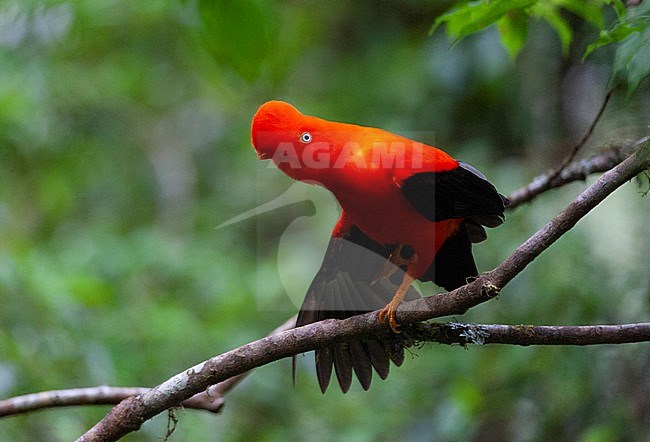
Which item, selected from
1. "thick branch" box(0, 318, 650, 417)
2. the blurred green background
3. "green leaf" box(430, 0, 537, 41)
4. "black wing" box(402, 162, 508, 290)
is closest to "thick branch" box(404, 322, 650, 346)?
"thick branch" box(0, 318, 650, 417)

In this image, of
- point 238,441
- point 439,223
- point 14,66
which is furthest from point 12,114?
point 439,223

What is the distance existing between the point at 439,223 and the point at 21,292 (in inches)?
83.8

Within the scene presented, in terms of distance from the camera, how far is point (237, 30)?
2.14m

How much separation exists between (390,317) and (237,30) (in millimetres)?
934

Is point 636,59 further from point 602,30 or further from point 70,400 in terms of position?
point 70,400

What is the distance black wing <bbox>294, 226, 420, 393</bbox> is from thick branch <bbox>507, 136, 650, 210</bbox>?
0.60 m

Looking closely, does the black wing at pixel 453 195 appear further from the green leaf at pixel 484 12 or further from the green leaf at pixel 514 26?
the green leaf at pixel 514 26

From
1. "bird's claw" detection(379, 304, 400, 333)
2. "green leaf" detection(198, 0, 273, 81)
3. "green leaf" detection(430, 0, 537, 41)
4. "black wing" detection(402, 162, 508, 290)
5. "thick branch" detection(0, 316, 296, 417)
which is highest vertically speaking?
"green leaf" detection(198, 0, 273, 81)

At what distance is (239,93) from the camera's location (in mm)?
6020

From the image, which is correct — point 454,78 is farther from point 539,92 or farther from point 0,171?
point 0,171

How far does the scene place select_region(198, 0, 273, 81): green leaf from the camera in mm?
2111

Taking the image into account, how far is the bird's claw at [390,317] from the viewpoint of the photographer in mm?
1967

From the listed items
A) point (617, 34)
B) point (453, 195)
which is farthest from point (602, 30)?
point (453, 195)

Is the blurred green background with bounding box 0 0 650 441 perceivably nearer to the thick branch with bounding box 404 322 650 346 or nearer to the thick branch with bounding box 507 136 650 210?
the thick branch with bounding box 507 136 650 210
